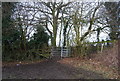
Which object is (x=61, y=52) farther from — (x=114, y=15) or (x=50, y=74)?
(x=50, y=74)

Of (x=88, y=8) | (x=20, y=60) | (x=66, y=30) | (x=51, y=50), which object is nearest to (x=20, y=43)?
(x=20, y=60)

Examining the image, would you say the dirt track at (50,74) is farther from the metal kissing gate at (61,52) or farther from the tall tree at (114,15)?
the tall tree at (114,15)

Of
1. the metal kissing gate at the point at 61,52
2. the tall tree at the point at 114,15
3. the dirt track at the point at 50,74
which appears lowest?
the dirt track at the point at 50,74

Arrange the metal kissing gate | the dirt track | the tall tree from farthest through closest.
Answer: the metal kissing gate, the tall tree, the dirt track

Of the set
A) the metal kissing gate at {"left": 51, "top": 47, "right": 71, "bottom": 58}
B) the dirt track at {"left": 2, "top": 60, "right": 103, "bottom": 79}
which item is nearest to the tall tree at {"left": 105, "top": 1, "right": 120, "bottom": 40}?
the metal kissing gate at {"left": 51, "top": 47, "right": 71, "bottom": 58}

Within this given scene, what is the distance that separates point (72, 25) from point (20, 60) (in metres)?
4.32

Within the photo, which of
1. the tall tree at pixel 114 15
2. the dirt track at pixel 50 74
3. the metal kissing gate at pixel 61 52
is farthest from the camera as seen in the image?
the metal kissing gate at pixel 61 52

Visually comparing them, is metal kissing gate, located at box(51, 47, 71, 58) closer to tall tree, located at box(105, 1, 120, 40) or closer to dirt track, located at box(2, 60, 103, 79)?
tall tree, located at box(105, 1, 120, 40)

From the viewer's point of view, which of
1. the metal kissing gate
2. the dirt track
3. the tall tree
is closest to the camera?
the dirt track

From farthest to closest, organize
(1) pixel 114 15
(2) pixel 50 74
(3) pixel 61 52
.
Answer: (3) pixel 61 52
(1) pixel 114 15
(2) pixel 50 74

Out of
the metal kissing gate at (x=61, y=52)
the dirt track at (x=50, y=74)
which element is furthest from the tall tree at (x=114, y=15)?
the dirt track at (x=50, y=74)

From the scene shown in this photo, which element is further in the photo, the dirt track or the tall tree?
the tall tree

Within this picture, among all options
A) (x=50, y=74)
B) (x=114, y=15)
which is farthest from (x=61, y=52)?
(x=50, y=74)

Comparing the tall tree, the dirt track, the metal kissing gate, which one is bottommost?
the dirt track
